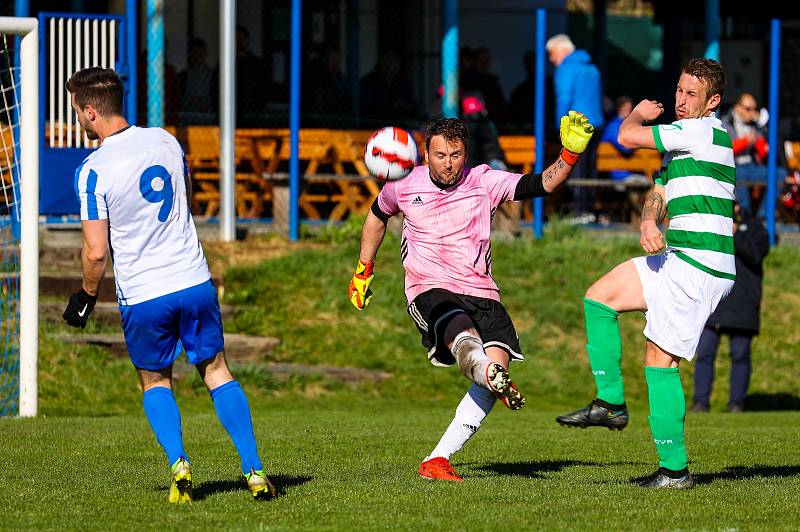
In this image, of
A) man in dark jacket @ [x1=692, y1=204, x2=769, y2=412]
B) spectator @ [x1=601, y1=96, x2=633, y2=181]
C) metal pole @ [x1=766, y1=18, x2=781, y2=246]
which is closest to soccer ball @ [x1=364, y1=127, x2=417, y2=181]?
man in dark jacket @ [x1=692, y1=204, x2=769, y2=412]

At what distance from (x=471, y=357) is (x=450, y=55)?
11.2 metres

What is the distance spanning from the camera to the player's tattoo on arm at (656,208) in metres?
7.64

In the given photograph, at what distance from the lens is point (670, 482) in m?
7.61

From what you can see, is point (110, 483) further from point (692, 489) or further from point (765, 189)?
point (765, 189)

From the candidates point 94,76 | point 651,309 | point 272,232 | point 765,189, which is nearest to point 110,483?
point 94,76

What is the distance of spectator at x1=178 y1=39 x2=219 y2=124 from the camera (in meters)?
17.6

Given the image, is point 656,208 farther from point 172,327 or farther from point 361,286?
point 172,327

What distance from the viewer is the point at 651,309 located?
7.61 meters

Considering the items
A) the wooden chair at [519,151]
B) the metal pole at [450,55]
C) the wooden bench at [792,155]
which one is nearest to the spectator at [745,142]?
the wooden bench at [792,155]

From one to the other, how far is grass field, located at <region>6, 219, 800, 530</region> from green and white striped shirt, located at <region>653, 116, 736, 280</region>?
1.20m

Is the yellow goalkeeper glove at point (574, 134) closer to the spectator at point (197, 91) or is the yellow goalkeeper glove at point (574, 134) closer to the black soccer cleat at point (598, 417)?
the black soccer cleat at point (598, 417)

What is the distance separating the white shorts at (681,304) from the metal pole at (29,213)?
5.70 meters

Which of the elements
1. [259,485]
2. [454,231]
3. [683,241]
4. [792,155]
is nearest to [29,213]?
[454,231]

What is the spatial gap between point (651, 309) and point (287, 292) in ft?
27.8
